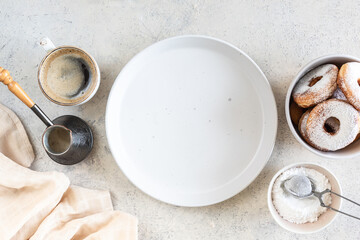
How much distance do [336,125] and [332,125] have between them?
0.5 inches

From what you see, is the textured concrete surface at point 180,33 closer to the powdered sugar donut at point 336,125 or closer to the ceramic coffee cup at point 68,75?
the ceramic coffee cup at point 68,75

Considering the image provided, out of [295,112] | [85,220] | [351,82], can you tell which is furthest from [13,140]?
[351,82]

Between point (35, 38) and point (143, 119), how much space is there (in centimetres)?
41

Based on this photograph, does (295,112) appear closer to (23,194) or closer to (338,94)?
(338,94)

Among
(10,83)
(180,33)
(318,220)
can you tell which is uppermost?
(10,83)

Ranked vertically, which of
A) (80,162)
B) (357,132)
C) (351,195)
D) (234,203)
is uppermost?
(80,162)

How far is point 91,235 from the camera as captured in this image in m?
1.02

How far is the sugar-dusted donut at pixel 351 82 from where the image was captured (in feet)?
2.74

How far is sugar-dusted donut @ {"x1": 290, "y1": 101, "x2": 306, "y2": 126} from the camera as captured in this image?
97cm

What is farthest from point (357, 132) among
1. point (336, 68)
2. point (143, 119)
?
point (143, 119)

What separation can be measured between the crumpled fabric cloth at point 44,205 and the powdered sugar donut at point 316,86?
56 centimetres

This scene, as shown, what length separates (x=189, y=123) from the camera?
1.04 meters

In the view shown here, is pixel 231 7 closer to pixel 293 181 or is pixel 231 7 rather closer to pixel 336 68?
pixel 336 68

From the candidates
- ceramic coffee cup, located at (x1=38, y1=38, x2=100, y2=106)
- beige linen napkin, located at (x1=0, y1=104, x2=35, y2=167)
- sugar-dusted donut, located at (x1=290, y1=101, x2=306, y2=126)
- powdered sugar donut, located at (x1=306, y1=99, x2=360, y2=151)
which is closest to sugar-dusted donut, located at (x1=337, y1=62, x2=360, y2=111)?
powdered sugar donut, located at (x1=306, y1=99, x2=360, y2=151)
